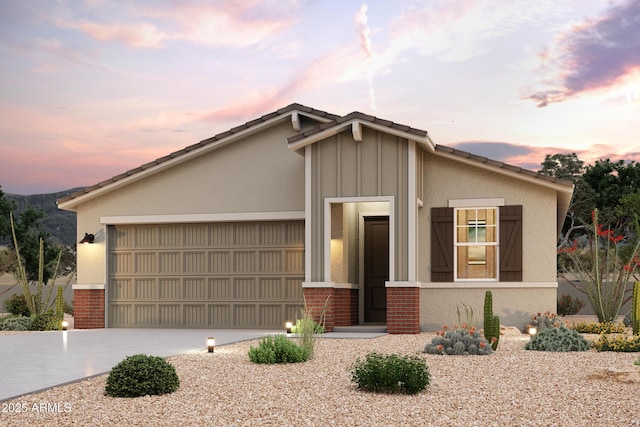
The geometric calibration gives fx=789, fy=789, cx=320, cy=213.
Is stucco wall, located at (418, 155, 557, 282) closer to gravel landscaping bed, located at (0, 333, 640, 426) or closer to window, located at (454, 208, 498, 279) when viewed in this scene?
window, located at (454, 208, 498, 279)

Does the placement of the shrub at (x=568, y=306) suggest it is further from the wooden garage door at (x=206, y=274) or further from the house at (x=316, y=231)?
the wooden garage door at (x=206, y=274)

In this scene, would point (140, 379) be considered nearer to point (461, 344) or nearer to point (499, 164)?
point (461, 344)

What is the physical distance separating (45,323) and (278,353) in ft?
30.9

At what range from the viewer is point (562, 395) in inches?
333

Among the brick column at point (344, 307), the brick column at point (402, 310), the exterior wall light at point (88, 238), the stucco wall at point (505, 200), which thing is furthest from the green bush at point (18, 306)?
the stucco wall at point (505, 200)

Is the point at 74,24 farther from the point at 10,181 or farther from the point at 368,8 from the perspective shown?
the point at 10,181

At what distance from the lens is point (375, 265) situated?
59.9 ft

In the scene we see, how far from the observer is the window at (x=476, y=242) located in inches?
671

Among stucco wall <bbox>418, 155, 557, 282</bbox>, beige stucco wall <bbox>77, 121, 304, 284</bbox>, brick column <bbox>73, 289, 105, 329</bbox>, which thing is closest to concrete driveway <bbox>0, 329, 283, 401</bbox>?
brick column <bbox>73, 289, 105, 329</bbox>

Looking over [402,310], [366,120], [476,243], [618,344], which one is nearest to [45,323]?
[402,310]

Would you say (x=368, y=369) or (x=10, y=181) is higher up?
(x=10, y=181)

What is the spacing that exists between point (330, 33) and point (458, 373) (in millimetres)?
10682

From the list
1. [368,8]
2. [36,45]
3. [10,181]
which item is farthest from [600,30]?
[10,181]

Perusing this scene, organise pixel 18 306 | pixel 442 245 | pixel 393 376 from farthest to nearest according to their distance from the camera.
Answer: pixel 18 306, pixel 442 245, pixel 393 376
